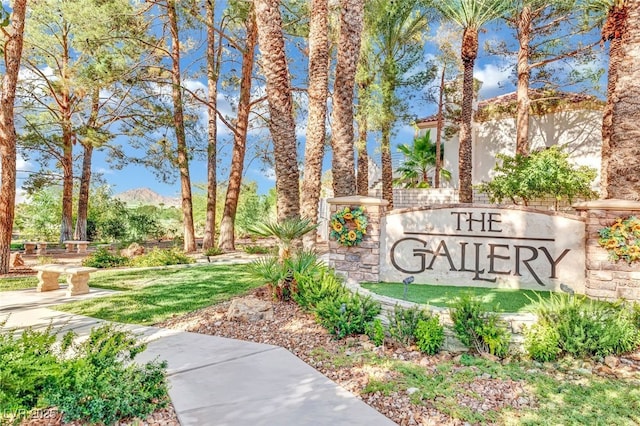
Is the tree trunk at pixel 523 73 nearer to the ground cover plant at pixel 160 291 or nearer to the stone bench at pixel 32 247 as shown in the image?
the ground cover plant at pixel 160 291

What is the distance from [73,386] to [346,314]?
2873mm

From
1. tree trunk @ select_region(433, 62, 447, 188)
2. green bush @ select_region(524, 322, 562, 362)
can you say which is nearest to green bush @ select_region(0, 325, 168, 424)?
green bush @ select_region(524, 322, 562, 362)

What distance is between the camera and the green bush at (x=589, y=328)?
3855 mm

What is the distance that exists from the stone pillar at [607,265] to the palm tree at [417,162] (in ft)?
52.2

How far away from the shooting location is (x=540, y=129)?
1662 cm

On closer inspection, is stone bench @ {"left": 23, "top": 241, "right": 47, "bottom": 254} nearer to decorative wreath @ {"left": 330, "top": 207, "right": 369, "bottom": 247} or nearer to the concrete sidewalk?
the concrete sidewalk

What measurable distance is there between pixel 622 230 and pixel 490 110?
47.1 feet

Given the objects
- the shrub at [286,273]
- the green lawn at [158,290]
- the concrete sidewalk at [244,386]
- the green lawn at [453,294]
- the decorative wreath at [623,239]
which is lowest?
the concrete sidewalk at [244,386]

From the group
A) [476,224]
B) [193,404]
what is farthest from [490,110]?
[193,404]

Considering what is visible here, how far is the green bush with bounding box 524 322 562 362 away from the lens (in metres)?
3.89

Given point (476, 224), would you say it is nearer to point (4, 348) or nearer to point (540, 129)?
point (4, 348)

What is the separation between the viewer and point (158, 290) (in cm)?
736

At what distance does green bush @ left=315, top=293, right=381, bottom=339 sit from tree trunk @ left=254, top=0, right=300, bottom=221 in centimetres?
263

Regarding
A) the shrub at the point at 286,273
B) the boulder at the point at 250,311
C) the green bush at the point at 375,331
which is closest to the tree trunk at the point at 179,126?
the shrub at the point at 286,273
